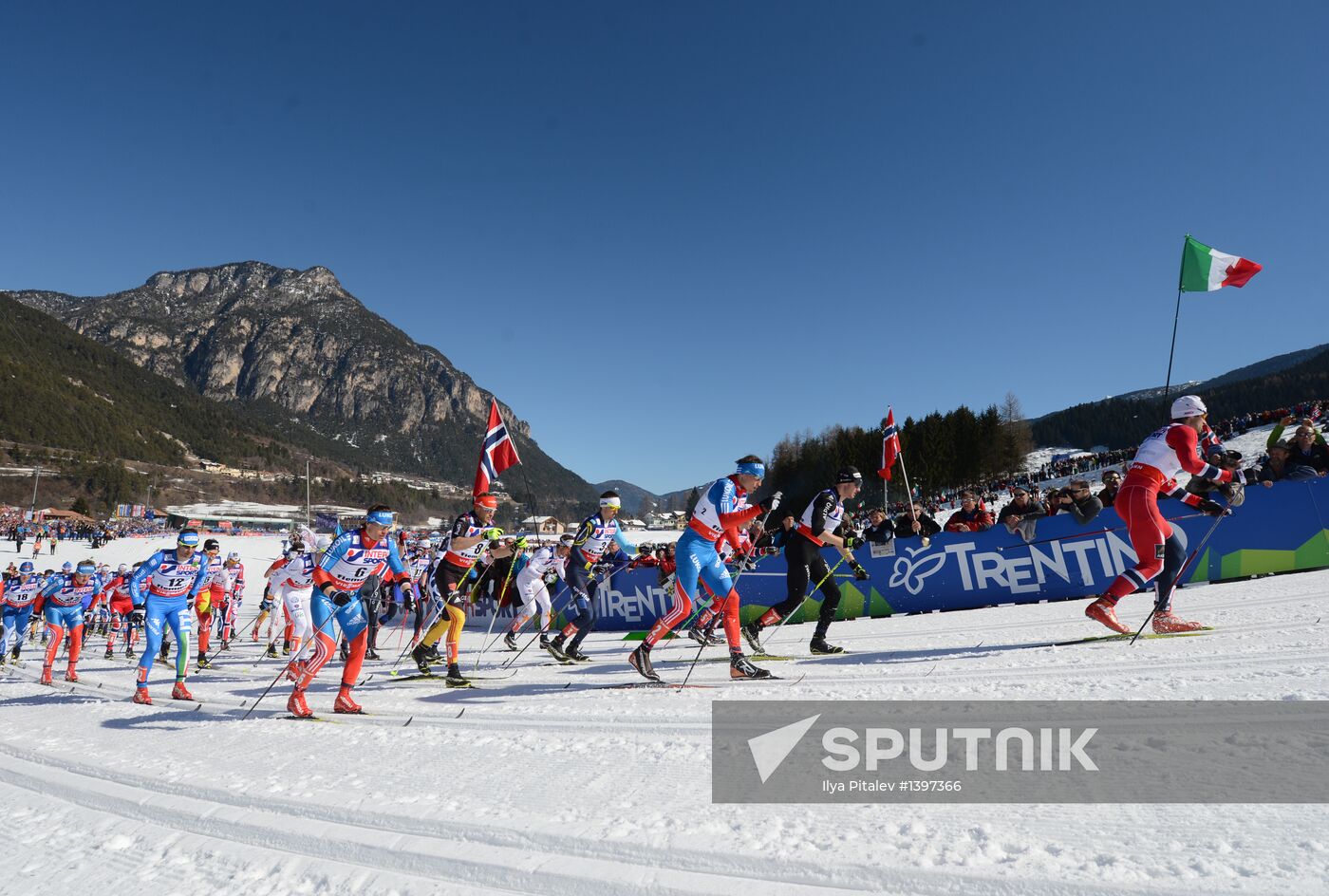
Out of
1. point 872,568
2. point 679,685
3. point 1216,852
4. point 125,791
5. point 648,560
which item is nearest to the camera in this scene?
point 1216,852

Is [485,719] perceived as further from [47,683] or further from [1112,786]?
[47,683]

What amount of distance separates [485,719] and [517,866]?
278cm

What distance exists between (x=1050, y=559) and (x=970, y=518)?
4.91 feet

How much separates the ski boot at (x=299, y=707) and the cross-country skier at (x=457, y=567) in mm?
1792

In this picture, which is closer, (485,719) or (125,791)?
(125,791)

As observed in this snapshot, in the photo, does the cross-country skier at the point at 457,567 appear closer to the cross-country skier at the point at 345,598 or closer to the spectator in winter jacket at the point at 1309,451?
the cross-country skier at the point at 345,598

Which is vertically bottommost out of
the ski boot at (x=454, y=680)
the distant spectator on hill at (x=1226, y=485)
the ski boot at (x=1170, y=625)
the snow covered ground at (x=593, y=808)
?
the ski boot at (x=454, y=680)

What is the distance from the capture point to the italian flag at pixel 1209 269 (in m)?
10.7

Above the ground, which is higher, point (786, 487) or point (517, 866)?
point (786, 487)

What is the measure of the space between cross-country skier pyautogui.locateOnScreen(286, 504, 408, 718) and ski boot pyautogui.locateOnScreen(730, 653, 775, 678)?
3422 millimetres

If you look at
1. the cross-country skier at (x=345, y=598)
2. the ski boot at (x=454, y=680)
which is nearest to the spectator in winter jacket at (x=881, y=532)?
the ski boot at (x=454, y=680)

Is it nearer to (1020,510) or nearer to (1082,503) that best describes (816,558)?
(1020,510)

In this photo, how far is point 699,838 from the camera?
2795 mm

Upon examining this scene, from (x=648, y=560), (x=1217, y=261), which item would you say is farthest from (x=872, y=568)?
(x=1217, y=261)
